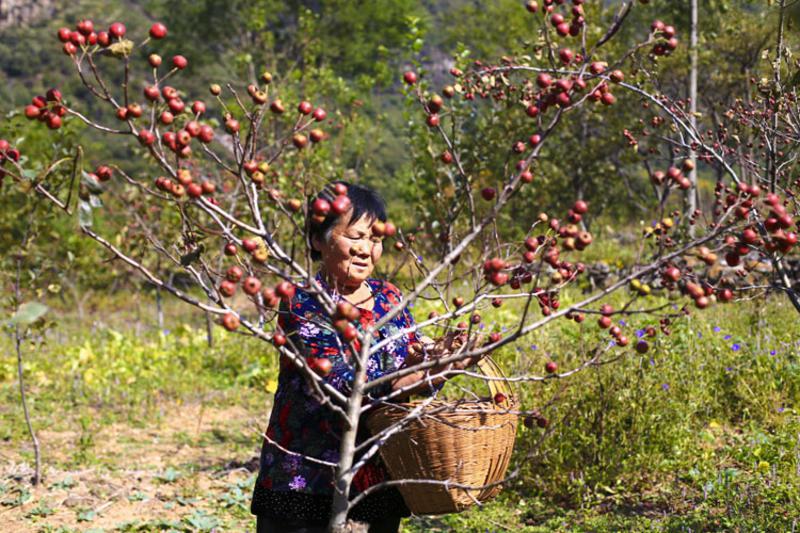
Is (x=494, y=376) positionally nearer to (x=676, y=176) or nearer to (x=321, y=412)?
(x=321, y=412)

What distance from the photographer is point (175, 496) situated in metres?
4.23

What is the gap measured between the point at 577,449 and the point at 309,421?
2111 mm

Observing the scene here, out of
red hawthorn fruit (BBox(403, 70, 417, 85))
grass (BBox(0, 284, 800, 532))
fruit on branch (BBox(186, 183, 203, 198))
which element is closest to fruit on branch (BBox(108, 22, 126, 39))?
fruit on branch (BBox(186, 183, 203, 198))

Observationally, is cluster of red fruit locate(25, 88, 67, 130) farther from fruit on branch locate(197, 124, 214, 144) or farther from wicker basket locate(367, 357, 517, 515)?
wicker basket locate(367, 357, 517, 515)

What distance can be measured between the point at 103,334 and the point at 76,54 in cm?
843

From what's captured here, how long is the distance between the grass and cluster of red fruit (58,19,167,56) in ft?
6.76

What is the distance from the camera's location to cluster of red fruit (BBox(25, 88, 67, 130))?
1.52 meters

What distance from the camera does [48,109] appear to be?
1.57m

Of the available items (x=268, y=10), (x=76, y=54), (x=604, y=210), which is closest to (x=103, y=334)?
(x=76, y=54)

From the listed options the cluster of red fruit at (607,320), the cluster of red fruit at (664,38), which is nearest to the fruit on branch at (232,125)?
the cluster of red fruit at (607,320)

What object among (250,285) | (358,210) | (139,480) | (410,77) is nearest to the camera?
(250,285)

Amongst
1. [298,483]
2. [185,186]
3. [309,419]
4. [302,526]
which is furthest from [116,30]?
[302,526]

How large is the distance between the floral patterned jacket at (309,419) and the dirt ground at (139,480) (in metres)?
1.68

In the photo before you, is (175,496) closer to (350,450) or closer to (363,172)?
(350,450)
